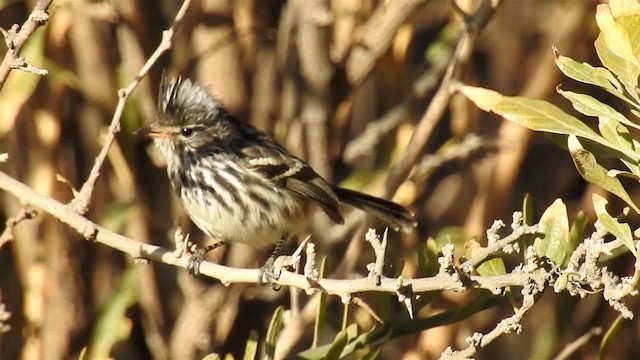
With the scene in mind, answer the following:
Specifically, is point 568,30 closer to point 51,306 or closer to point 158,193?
point 158,193

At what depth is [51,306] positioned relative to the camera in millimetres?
4004

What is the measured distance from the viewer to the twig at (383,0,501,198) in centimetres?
352

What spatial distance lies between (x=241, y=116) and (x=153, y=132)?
17.3 inches

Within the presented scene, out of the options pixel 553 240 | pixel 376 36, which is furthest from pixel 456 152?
pixel 553 240

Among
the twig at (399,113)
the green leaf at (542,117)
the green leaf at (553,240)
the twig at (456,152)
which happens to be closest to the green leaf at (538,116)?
the green leaf at (542,117)

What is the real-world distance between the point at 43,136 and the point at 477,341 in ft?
6.72

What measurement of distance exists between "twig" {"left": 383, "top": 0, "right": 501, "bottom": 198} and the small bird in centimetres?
27

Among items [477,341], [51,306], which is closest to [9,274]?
[51,306]

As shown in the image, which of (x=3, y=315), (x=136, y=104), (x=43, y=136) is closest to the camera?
(x=3, y=315)

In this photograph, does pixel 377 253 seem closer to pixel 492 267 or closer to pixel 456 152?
pixel 492 267

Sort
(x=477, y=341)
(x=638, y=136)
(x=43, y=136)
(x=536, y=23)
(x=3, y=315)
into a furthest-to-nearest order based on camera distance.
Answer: (x=536, y=23)
(x=638, y=136)
(x=43, y=136)
(x=3, y=315)
(x=477, y=341)

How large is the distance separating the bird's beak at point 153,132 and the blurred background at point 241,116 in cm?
6

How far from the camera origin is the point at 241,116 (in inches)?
176

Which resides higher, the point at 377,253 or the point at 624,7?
the point at 624,7
